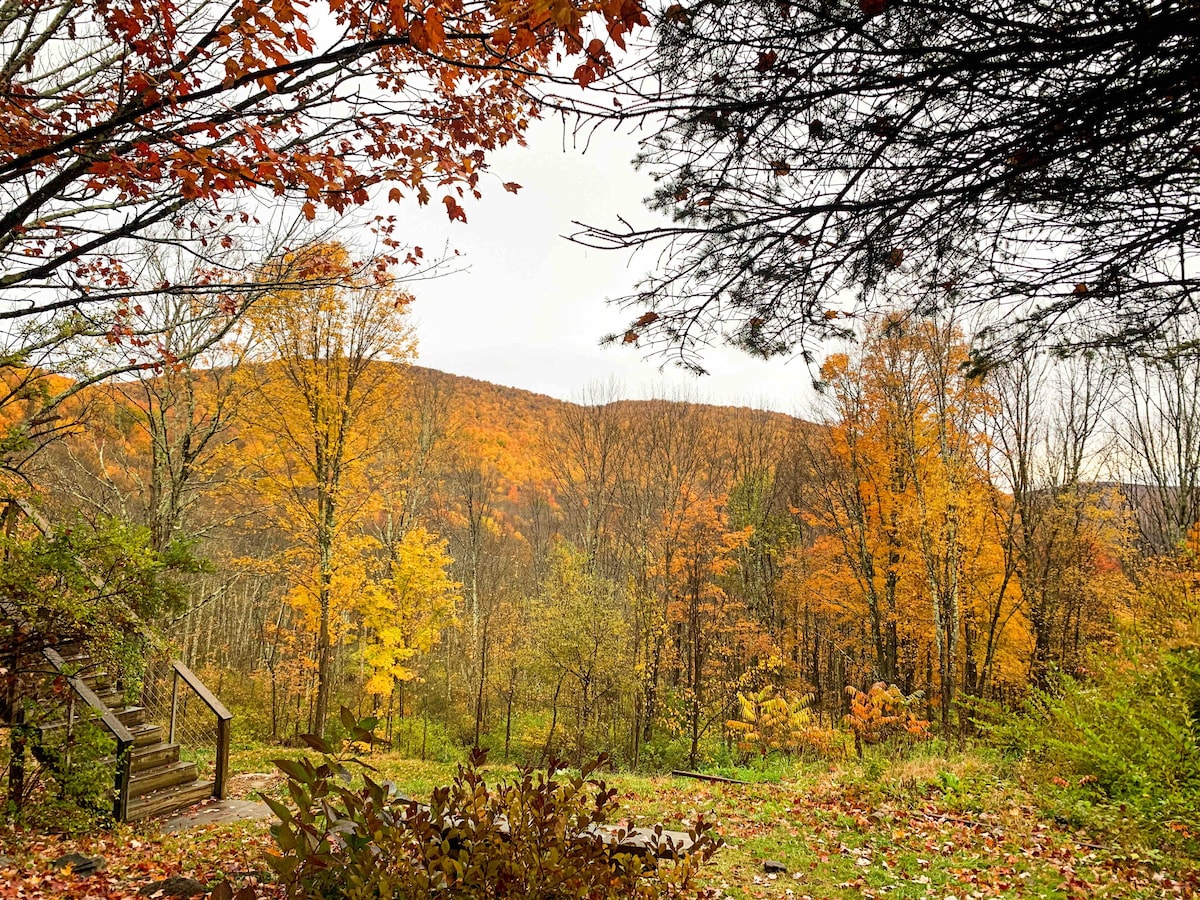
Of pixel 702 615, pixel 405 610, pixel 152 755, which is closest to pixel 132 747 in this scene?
pixel 152 755

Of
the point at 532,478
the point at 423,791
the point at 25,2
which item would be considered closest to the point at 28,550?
the point at 25,2

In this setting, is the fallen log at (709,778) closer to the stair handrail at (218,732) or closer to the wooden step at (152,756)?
the stair handrail at (218,732)

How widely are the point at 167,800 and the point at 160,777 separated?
24 cm

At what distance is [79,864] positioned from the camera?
409 cm

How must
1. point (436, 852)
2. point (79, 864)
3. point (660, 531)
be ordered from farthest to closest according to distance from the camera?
point (660, 531), point (79, 864), point (436, 852)

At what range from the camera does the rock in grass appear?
403 cm

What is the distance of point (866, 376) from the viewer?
44.2ft

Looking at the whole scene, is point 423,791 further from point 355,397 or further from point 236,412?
point 355,397

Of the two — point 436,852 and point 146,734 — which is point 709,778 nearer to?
point 146,734

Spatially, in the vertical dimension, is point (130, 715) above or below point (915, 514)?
below

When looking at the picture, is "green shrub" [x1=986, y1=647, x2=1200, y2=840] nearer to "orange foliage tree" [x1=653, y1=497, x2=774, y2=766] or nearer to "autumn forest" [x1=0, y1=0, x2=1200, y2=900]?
"autumn forest" [x1=0, y1=0, x2=1200, y2=900]

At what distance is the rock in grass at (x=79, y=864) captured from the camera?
4.03 m

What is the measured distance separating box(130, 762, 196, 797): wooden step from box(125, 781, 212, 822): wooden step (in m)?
0.06

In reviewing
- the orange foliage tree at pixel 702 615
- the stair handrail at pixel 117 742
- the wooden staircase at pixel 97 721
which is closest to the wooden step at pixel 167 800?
the wooden staircase at pixel 97 721
